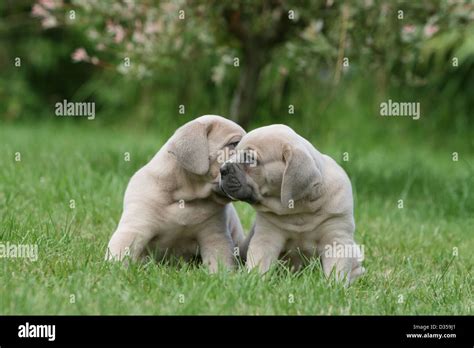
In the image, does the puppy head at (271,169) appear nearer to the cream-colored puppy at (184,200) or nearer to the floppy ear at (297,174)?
the floppy ear at (297,174)

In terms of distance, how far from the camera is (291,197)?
135 inches

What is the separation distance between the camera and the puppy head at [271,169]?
3398 millimetres

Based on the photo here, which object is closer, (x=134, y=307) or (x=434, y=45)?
(x=134, y=307)

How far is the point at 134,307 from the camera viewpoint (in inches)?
120

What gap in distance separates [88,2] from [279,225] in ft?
11.2

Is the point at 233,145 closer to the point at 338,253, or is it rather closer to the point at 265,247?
the point at 265,247

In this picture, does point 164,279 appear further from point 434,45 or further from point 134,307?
point 434,45

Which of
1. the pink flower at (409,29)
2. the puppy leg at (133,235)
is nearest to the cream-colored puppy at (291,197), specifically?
the puppy leg at (133,235)

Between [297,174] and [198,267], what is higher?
[297,174]

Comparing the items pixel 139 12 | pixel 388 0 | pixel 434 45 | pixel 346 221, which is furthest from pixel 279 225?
pixel 434 45

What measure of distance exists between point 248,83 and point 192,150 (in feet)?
10.7

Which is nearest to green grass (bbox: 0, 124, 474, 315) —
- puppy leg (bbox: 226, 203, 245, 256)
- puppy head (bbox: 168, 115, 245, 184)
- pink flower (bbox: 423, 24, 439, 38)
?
puppy leg (bbox: 226, 203, 245, 256)

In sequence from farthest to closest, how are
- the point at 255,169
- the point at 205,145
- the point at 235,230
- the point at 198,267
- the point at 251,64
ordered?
the point at 251,64 → the point at 235,230 → the point at 198,267 → the point at 205,145 → the point at 255,169

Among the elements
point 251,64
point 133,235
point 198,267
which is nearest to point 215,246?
point 198,267
